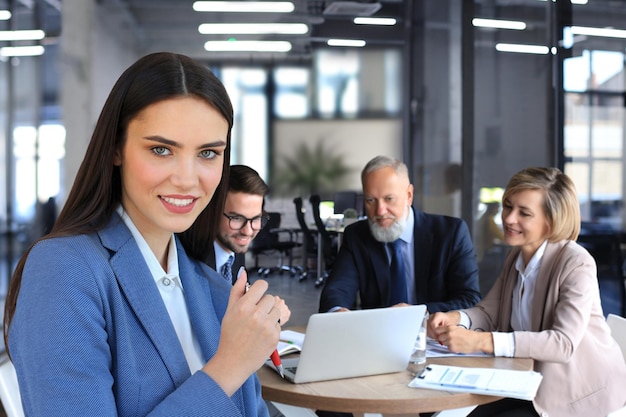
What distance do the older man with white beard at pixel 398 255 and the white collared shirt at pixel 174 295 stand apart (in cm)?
259

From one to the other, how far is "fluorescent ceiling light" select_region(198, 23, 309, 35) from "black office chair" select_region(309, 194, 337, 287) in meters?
1.51

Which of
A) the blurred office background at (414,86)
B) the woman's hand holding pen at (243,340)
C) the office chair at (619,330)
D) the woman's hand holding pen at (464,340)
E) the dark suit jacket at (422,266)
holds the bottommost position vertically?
the office chair at (619,330)

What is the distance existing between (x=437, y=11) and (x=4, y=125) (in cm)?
424

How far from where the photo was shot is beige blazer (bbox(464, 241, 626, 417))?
2.79 meters

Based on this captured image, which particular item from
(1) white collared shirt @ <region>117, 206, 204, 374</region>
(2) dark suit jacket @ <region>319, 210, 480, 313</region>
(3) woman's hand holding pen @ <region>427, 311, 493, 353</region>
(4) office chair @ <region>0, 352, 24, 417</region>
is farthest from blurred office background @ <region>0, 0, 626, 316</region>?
(1) white collared shirt @ <region>117, 206, 204, 374</region>

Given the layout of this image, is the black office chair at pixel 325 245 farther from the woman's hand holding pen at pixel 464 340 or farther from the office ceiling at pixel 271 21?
the woman's hand holding pen at pixel 464 340

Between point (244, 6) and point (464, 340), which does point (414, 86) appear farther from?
point (464, 340)

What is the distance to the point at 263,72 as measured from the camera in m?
5.63

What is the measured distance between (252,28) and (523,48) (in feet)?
7.47

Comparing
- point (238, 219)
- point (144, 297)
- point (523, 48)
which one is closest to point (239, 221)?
point (238, 219)

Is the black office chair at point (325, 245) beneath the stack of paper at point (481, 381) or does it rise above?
above

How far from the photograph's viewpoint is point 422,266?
390 centimetres

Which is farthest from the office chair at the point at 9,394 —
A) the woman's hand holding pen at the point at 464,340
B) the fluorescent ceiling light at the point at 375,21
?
the fluorescent ceiling light at the point at 375,21

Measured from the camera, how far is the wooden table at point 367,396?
222cm
